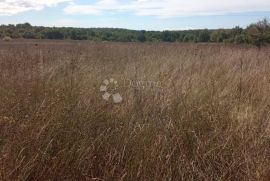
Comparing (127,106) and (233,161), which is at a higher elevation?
(127,106)

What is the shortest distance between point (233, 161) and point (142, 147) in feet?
2.38

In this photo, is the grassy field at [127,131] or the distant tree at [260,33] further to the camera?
the distant tree at [260,33]

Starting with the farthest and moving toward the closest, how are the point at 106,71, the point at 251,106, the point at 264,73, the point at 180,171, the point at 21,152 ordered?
the point at 264,73 → the point at 106,71 → the point at 251,106 → the point at 180,171 → the point at 21,152

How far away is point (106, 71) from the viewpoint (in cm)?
594

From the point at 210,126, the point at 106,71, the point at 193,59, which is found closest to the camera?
the point at 210,126

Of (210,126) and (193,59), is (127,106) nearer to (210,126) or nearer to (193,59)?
(210,126)

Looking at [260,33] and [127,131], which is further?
[260,33]

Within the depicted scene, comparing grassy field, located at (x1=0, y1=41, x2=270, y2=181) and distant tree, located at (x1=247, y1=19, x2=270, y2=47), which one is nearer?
grassy field, located at (x1=0, y1=41, x2=270, y2=181)

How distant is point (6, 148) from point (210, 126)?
71.5 inches

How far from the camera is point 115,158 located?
3.12 m

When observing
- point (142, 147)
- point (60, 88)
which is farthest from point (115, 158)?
point (60, 88)

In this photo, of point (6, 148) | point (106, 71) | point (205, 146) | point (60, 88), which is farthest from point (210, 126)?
point (106, 71)

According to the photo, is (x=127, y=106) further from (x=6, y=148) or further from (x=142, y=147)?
(x=6, y=148)

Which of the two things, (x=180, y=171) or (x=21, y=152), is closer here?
(x=21, y=152)
